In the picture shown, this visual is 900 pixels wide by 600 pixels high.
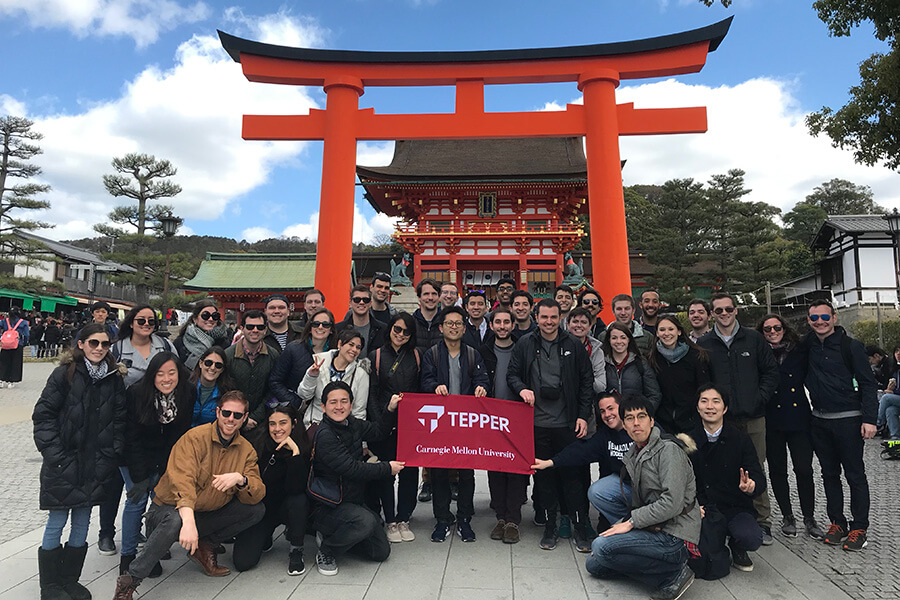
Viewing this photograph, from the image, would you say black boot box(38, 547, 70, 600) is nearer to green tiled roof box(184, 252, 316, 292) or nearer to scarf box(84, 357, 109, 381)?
scarf box(84, 357, 109, 381)

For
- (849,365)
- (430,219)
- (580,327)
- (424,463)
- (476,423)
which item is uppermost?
(430,219)

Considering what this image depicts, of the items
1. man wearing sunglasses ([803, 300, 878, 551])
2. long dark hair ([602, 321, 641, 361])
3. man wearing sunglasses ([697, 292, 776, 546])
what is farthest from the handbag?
man wearing sunglasses ([803, 300, 878, 551])

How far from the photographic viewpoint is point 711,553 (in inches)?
128

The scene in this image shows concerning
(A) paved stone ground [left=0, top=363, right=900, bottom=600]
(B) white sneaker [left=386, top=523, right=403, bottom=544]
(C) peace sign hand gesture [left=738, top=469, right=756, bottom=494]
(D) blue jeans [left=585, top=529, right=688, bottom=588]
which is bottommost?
(A) paved stone ground [left=0, top=363, right=900, bottom=600]

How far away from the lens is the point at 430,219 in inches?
794

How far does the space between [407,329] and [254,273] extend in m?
19.5

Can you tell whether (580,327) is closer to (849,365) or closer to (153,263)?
(849,365)

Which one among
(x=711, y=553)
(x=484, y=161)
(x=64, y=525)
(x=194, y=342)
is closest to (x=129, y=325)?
(x=194, y=342)

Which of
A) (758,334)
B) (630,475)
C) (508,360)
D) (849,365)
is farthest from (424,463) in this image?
(849,365)

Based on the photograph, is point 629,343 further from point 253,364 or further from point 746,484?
point 253,364

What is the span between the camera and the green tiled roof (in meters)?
20.8

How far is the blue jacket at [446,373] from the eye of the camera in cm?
395

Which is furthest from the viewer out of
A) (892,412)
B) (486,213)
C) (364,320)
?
(486,213)

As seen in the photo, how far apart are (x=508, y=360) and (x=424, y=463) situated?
1.03 metres
